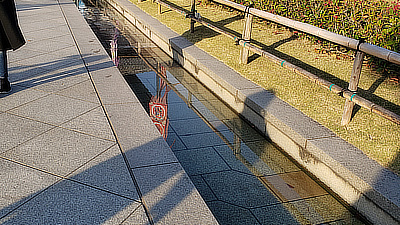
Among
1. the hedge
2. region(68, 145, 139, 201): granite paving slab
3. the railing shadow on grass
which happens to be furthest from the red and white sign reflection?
the hedge

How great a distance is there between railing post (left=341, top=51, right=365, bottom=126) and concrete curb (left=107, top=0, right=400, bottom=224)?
0.93 feet

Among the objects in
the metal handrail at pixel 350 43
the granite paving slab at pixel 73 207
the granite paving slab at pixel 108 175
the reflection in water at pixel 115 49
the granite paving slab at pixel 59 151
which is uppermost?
the metal handrail at pixel 350 43

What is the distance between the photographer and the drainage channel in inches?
137

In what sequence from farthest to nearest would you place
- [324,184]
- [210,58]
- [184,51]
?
1. [184,51]
2. [210,58]
3. [324,184]

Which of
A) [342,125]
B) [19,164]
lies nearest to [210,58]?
[342,125]

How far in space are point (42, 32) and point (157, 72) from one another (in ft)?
12.2

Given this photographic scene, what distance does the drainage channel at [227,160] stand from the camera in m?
3.47

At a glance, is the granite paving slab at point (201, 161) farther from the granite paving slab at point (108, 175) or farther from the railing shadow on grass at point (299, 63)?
the railing shadow on grass at point (299, 63)

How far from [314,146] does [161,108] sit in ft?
7.92

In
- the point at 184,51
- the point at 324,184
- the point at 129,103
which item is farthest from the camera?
the point at 184,51

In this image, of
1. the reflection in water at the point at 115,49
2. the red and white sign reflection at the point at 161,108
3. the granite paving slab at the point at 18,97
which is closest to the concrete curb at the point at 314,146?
the red and white sign reflection at the point at 161,108

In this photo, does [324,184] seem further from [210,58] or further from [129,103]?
[210,58]

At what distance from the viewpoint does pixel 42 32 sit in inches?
366

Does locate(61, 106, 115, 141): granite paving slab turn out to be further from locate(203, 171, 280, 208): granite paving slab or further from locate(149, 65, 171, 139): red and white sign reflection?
locate(203, 171, 280, 208): granite paving slab
